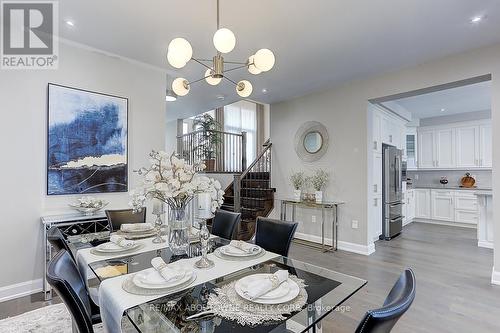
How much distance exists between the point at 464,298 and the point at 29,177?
493cm

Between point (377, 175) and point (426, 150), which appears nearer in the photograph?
point (377, 175)

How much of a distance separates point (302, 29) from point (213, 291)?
2.70 meters

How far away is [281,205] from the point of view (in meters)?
5.31

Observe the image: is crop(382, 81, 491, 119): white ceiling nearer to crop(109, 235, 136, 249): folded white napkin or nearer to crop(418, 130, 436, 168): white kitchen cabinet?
crop(418, 130, 436, 168): white kitchen cabinet

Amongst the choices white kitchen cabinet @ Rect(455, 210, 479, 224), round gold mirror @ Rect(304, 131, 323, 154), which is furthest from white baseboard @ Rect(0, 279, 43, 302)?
white kitchen cabinet @ Rect(455, 210, 479, 224)

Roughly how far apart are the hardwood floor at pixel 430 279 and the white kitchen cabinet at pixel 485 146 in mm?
1919

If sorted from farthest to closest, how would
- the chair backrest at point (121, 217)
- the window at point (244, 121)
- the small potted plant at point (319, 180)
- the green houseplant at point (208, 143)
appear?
the window at point (244, 121)
the green houseplant at point (208, 143)
the small potted plant at point (319, 180)
the chair backrest at point (121, 217)

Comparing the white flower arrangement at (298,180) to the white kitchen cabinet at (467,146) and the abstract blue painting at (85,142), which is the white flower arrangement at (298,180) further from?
the white kitchen cabinet at (467,146)

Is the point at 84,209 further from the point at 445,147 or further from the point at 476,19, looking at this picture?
the point at 445,147

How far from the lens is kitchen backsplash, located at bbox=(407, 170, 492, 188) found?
6.57 metres

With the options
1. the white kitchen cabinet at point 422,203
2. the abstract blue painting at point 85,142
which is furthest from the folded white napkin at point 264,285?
the white kitchen cabinet at point 422,203

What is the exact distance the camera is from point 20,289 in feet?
9.21

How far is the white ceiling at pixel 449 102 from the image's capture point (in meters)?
4.99

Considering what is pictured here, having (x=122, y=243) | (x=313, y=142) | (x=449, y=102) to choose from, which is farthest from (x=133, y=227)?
(x=449, y=102)
